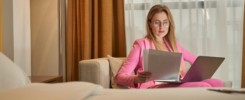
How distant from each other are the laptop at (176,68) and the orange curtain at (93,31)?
3.85 ft

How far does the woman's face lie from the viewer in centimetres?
217

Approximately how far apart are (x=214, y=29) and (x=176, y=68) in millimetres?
1259

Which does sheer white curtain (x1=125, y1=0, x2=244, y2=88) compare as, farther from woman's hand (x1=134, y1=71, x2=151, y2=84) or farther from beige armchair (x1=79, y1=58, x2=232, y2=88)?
woman's hand (x1=134, y1=71, x2=151, y2=84)

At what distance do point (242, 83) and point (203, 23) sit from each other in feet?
1.99

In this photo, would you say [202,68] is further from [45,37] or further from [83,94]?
[45,37]

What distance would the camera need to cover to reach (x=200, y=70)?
169cm

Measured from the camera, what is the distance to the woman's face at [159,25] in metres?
2.17

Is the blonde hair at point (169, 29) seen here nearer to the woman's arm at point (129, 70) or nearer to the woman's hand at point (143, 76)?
the woman's arm at point (129, 70)

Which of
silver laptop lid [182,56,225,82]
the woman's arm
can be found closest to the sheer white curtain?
the woman's arm

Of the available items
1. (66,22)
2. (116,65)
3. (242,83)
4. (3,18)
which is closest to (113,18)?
(66,22)

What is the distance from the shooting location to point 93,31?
2863mm

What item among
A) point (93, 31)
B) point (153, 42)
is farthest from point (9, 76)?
→ point (93, 31)

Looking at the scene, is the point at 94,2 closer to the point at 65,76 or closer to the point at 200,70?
the point at 65,76

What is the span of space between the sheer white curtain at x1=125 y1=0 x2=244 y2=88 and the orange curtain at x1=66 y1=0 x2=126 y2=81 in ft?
0.71
